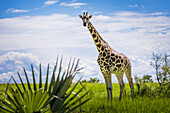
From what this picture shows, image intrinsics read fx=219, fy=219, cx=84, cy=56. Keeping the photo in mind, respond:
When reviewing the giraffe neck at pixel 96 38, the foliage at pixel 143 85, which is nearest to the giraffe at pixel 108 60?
the giraffe neck at pixel 96 38

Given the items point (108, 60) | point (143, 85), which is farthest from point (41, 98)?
point (143, 85)

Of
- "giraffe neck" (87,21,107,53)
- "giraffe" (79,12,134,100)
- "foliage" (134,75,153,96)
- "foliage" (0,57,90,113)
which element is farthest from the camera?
"foliage" (134,75,153,96)

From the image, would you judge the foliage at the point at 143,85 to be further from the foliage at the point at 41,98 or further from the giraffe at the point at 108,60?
the foliage at the point at 41,98

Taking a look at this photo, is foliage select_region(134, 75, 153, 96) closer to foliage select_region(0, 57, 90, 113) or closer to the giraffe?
the giraffe

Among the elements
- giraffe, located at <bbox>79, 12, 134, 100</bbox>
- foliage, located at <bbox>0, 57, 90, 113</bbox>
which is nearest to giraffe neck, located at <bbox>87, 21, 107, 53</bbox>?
giraffe, located at <bbox>79, 12, 134, 100</bbox>

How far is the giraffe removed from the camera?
6867 millimetres

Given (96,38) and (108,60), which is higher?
(96,38)

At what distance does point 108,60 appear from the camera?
6.95 m

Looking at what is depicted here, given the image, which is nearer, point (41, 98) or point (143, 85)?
point (41, 98)

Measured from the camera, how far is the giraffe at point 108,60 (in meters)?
6.87

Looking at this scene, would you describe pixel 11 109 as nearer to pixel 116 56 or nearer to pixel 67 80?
pixel 67 80

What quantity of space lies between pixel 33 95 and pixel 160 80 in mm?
6537

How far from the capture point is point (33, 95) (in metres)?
2.73

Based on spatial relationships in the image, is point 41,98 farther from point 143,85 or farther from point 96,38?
point 143,85
